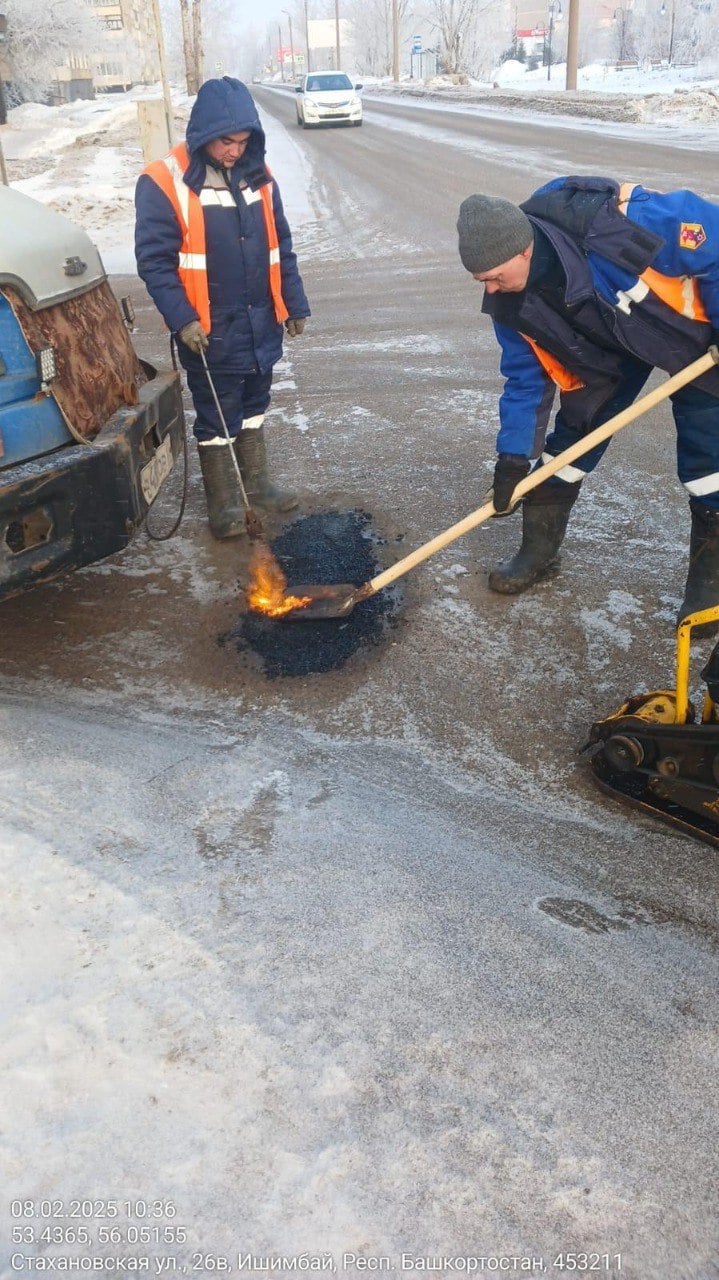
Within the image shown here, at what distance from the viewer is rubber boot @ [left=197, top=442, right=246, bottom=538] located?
14.3 feet

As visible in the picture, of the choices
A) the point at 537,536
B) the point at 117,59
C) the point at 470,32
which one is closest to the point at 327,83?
the point at 537,536

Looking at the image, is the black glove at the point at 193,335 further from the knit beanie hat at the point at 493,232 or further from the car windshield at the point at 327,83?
the car windshield at the point at 327,83

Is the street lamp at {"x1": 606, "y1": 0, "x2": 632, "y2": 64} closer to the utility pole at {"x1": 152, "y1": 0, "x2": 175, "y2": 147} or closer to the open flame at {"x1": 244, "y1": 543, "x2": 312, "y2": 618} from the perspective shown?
the utility pole at {"x1": 152, "y1": 0, "x2": 175, "y2": 147}

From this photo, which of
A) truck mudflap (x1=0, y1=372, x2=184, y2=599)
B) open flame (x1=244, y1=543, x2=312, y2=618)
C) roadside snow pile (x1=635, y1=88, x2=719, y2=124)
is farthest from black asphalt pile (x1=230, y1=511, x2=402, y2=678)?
roadside snow pile (x1=635, y1=88, x2=719, y2=124)

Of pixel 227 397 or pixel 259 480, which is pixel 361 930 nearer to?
pixel 227 397

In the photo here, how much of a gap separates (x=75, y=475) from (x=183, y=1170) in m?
2.06

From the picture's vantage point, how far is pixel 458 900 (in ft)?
7.73

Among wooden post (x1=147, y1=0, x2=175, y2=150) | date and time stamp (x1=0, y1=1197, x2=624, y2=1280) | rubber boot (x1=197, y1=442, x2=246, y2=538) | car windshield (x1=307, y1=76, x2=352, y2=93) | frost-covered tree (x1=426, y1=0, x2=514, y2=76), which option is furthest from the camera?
frost-covered tree (x1=426, y1=0, x2=514, y2=76)

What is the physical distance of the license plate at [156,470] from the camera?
132 inches

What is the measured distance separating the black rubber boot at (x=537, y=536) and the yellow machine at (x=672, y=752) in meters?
1.16

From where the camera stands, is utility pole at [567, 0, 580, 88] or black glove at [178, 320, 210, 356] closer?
black glove at [178, 320, 210, 356]

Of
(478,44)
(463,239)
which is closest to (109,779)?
(463,239)

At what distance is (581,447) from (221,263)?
179 centimetres

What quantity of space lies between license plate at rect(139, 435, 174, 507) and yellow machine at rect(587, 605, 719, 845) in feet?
6.04
